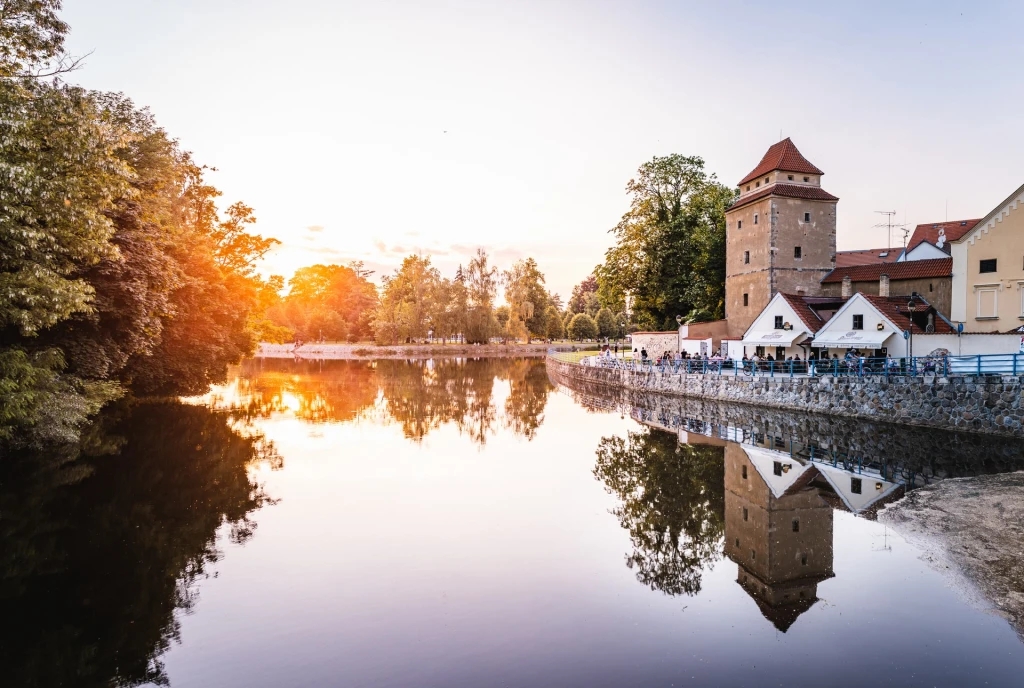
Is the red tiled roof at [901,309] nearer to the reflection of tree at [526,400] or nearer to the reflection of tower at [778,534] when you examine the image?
the reflection of tower at [778,534]

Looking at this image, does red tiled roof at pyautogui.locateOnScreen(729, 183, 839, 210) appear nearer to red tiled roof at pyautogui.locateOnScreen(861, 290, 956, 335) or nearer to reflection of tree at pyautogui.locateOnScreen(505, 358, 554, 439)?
red tiled roof at pyautogui.locateOnScreen(861, 290, 956, 335)

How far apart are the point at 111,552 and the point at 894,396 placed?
24.8 m

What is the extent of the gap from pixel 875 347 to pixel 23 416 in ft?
105

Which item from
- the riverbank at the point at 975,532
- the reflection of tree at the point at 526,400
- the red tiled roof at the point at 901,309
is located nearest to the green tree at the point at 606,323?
the reflection of tree at the point at 526,400

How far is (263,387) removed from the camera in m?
38.3

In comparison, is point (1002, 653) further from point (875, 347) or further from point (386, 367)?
point (386, 367)

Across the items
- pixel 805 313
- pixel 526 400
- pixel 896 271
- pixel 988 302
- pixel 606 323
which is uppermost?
pixel 896 271

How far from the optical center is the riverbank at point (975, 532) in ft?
27.4

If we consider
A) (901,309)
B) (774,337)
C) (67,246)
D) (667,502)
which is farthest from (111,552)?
(901,309)

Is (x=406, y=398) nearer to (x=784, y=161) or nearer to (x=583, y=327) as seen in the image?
(x=784, y=161)

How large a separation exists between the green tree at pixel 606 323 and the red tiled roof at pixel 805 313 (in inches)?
2332

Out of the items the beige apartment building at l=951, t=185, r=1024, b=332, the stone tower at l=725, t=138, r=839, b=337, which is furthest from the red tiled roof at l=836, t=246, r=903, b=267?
the beige apartment building at l=951, t=185, r=1024, b=332

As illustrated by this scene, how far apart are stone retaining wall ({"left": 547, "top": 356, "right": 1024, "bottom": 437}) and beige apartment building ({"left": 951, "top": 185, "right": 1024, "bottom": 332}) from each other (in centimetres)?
855

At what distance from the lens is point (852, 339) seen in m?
29.8
